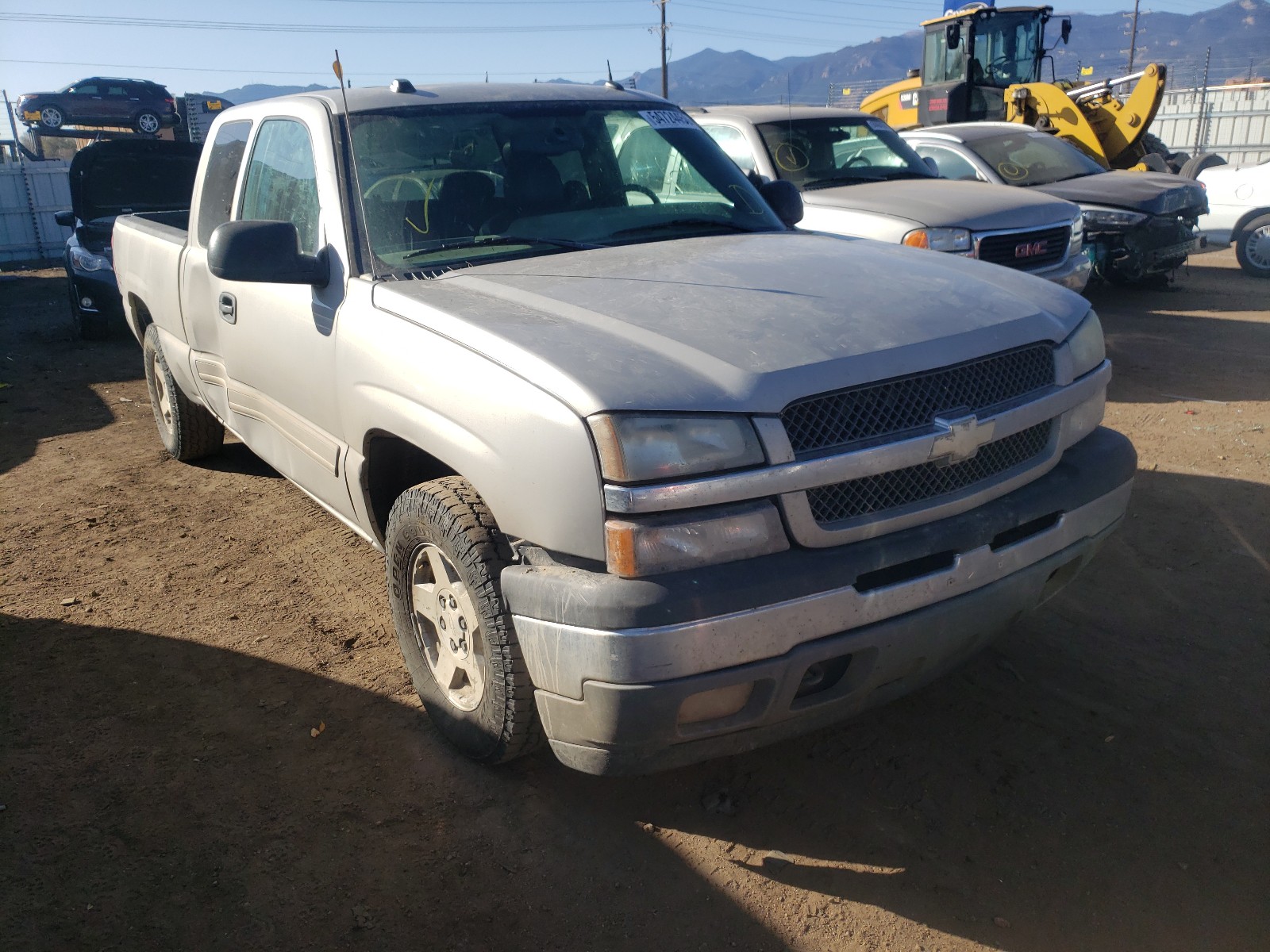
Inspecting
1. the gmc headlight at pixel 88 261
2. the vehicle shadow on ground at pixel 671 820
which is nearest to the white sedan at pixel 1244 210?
the vehicle shadow on ground at pixel 671 820

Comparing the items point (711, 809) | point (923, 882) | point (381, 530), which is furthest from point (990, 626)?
point (381, 530)

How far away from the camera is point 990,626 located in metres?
2.57

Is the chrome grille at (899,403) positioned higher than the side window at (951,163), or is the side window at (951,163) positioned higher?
the side window at (951,163)

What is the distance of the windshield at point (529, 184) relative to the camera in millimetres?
3357

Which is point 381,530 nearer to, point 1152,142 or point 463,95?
point 463,95

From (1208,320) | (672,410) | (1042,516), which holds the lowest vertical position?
(1208,320)

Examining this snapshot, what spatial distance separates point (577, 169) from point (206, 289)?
1784 mm

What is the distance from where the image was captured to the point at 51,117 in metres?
25.3

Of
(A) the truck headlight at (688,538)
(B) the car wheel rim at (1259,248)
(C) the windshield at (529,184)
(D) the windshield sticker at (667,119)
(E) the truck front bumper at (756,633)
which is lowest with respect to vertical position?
(B) the car wheel rim at (1259,248)

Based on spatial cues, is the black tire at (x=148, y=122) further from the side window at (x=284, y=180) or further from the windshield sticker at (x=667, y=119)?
the windshield sticker at (x=667, y=119)

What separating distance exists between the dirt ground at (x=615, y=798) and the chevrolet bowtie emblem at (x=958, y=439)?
100 cm

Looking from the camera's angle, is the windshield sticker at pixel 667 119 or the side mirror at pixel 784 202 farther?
the side mirror at pixel 784 202

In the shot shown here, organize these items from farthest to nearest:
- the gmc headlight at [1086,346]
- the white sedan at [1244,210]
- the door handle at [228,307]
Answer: the white sedan at [1244,210]
the door handle at [228,307]
the gmc headlight at [1086,346]

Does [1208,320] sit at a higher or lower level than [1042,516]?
lower
